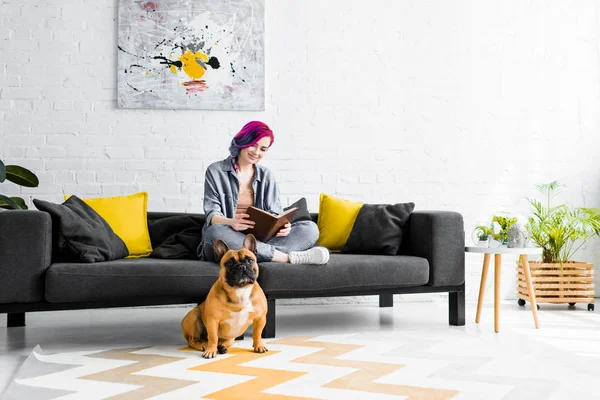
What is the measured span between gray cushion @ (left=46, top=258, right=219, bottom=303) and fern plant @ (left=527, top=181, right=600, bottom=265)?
248cm

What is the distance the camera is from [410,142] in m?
4.66

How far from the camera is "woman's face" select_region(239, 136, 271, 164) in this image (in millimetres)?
3324

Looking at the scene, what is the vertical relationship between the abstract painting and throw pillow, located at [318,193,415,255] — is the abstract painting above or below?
above

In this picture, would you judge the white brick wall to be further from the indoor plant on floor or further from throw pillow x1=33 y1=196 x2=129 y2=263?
throw pillow x1=33 y1=196 x2=129 y2=263

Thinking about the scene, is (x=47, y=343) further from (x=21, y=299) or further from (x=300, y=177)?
(x=300, y=177)

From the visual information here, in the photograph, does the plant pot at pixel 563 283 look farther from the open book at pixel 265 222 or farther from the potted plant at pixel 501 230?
the open book at pixel 265 222

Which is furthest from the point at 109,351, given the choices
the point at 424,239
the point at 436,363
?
the point at 424,239

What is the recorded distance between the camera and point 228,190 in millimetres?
3406

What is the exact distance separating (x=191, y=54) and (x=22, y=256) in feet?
6.69

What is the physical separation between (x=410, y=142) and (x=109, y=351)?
2713 millimetres

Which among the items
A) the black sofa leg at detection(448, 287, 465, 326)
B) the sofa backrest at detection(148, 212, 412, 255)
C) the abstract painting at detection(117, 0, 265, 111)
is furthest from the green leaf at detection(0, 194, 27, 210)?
the black sofa leg at detection(448, 287, 465, 326)

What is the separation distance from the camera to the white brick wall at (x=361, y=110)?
13.9ft

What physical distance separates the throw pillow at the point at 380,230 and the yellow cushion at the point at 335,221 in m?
0.09

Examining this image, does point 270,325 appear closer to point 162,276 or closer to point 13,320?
point 162,276
